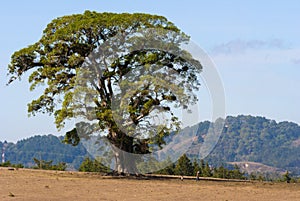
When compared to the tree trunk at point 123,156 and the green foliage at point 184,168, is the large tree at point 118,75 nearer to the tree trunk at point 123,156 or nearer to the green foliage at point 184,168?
the tree trunk at point 123,156

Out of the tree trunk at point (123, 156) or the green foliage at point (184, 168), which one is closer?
the tree trunk at point (123, 156)

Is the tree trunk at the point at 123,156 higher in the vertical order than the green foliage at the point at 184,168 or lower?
lower

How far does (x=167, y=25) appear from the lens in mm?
46531

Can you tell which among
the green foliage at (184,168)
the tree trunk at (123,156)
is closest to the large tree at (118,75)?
the tree trunk at (123,156)

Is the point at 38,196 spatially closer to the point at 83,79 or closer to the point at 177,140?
the point at 83,79

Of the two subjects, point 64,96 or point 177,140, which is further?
point 177,140

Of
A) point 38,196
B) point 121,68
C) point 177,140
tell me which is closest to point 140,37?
point 121,68

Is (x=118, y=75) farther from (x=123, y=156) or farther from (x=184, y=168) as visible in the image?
(x=184, y=168)

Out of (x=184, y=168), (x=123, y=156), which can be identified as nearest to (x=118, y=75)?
(x=123, y=156)

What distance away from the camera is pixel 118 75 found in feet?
151

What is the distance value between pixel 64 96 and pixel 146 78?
648 centimetres

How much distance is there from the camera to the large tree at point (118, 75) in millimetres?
43656

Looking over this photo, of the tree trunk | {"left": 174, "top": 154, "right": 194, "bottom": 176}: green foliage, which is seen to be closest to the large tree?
the tree trunk

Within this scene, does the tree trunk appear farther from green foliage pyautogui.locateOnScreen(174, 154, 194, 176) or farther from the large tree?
green foliage pyautogui.locateOnScreen(174, 154, 194, 176)
